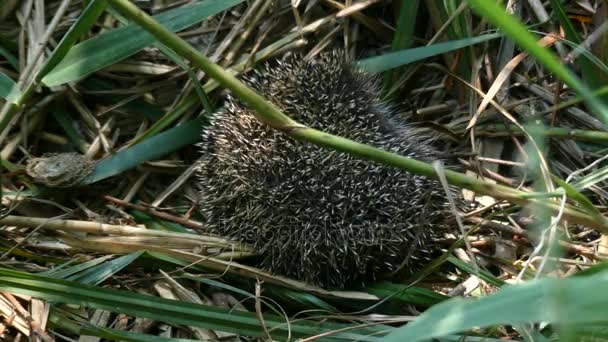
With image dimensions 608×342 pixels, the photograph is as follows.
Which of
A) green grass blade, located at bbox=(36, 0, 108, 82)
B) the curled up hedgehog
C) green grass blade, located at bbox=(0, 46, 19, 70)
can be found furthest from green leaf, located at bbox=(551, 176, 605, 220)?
green grass blade, located at bbox=(0, 46, 19, 70)

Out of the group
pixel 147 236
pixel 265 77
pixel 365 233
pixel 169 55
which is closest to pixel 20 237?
pixel 147 236

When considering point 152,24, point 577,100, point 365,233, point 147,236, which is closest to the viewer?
point 152,24

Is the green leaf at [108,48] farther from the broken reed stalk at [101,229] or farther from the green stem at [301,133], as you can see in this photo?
the green stem at [301,133]

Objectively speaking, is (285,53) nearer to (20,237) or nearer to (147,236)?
(147,236)

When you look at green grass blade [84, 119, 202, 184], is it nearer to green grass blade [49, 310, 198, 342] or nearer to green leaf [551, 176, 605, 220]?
green grass blade [49, 310, 198, 342]

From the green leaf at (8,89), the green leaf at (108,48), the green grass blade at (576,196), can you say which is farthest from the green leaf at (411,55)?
the green leaf at (8,89)
